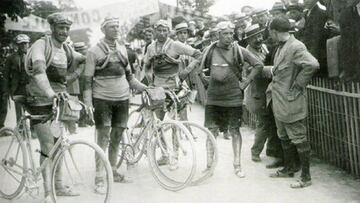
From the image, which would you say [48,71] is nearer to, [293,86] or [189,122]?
[189,122]

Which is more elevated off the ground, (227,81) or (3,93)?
(227,81)

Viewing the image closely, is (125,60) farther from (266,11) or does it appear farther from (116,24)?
(266,11)

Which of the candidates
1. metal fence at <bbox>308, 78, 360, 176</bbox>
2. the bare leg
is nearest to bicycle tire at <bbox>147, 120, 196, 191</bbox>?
the bare leg

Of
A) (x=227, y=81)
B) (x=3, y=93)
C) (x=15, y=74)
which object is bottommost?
(x=3, y=93)

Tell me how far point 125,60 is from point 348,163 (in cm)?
302

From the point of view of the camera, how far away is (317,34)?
6145 millimetres

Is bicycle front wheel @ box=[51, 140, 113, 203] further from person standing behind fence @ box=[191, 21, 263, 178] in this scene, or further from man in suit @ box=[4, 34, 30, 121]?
man in suit @ box=[4, 34, 30, 121]

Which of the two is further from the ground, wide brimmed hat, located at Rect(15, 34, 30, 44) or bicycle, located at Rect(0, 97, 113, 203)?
wide brimmed hat, located at Rect(15, 34, 30, 44)

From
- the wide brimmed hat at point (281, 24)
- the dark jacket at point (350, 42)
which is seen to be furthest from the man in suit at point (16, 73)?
the dark jacket at point (350, 42)

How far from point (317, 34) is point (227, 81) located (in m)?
1.51

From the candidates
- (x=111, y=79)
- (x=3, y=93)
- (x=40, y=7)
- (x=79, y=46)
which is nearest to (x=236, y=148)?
(x=111, y=79)

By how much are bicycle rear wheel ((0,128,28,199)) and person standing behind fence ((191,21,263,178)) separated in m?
2.26

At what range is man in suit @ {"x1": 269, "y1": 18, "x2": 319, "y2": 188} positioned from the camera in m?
4.99

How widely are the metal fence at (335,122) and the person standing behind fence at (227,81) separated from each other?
0.99 metres
